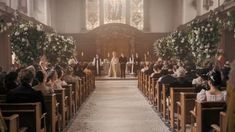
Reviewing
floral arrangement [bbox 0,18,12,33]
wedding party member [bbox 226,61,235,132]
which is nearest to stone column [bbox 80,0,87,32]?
floral arrangement [bbox 0,18,12,33]

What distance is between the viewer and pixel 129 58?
29.2 metres

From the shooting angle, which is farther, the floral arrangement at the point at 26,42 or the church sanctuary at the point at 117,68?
the floral arrangement at the point at 26,42

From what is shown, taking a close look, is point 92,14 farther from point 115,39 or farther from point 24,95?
point 24,95

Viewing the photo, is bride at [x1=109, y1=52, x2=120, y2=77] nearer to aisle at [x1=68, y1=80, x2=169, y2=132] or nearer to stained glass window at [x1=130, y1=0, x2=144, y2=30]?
stained glass window at [x1=130, y1=0, x2=144, y2=30]

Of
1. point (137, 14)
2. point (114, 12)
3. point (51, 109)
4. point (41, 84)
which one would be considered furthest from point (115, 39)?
point (51, 109)

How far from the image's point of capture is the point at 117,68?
26828 mm

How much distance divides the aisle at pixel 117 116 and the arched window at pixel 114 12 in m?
16.4

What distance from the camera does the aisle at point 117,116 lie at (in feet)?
30.1

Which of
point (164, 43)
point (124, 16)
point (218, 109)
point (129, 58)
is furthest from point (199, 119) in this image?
point (124, 16)

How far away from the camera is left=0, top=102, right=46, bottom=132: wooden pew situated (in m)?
5.93

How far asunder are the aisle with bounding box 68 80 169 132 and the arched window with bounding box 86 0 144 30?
53.9 feet

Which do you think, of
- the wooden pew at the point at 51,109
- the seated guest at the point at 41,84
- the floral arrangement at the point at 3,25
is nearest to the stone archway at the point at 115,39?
the floral arrangement at the point at 3,25

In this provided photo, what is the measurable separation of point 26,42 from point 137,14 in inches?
742

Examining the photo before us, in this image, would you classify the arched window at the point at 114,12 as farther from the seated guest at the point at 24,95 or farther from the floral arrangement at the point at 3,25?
the seated guest at the point at 24,95
